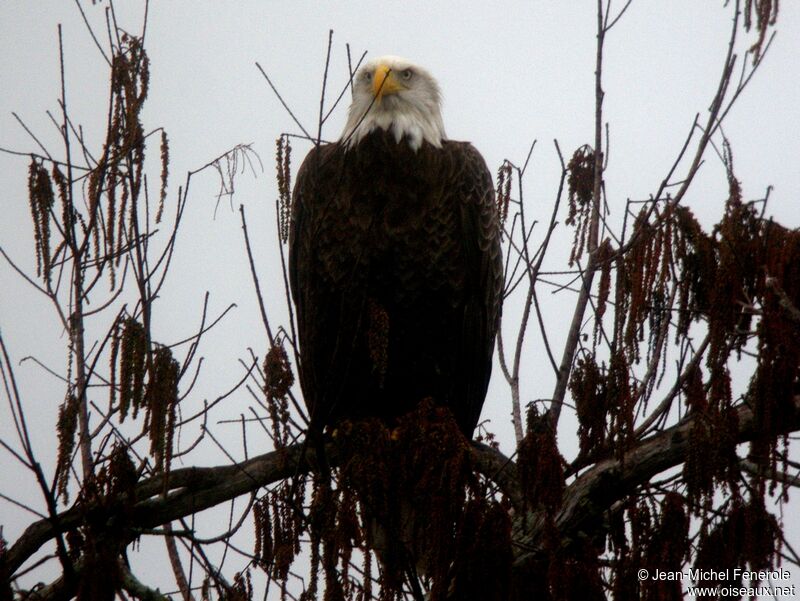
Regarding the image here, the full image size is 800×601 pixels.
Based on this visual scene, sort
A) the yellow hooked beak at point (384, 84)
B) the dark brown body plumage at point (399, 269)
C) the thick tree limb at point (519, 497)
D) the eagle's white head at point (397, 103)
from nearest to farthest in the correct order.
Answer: the thick tree limb at point (519, 497) → the dark brown body plumage at point (399, 269) → the eagle's white head at point (397, 103) → the yellow hooked beak at point (384, 84)

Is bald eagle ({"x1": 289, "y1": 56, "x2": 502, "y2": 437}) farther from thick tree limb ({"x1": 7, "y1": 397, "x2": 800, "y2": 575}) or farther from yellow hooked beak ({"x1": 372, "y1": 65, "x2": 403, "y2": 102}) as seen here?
thick tree limb ({"x1": 7, "y1": 397, "x2": 800, "y2": 575})

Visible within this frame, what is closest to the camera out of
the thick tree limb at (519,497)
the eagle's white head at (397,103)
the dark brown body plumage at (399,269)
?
the thick tree limb at (519,497)

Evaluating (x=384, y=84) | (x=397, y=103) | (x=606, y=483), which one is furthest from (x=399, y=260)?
(x=606, y=483)

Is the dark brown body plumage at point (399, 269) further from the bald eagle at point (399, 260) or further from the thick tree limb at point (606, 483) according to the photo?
the thick tree limb at point (606, 483)

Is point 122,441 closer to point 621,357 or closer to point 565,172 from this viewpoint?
point 621,357

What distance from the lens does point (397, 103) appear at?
5051mm

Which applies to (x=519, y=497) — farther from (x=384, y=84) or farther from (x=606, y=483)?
(x=384, y=84)

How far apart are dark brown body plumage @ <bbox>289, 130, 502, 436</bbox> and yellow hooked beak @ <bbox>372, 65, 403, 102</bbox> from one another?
0.34 metres

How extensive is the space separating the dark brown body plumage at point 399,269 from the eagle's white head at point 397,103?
85 mm

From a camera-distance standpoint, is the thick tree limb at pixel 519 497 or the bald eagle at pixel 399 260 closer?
the thick tree limb at pixel 519 497

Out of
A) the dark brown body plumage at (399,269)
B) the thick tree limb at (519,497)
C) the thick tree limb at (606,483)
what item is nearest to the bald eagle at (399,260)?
the dark brown body plumage at (399,269)

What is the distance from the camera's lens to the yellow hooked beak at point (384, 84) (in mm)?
5035

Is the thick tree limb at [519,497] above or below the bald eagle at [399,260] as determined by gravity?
Result: below

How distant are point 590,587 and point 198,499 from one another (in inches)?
57.6
